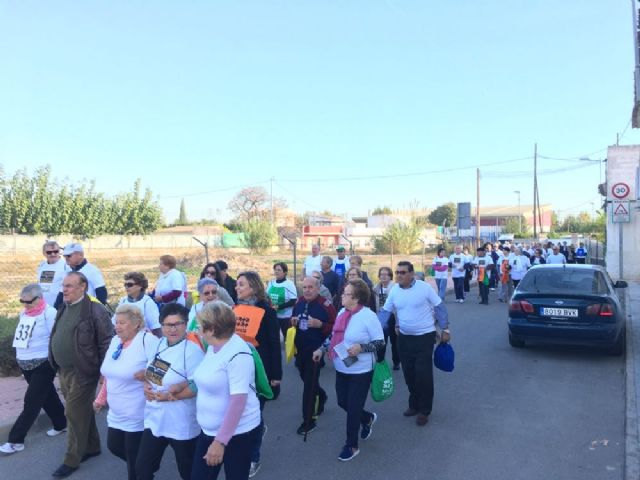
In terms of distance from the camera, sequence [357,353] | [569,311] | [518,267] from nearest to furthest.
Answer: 1. [357,353]
2. [569,311]
3. [518,267]

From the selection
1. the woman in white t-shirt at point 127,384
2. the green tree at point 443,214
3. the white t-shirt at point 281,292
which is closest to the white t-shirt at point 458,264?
the white t-shirt at point 281,292

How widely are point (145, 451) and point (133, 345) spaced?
2.30 feet

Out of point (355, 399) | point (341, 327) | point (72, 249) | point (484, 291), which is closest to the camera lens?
point (355, 399)

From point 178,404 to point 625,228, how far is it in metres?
23.4

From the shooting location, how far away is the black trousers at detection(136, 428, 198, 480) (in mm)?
3359

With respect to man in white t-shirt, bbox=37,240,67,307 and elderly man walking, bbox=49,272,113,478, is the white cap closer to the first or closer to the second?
man in white t-shirt, bbox=37,240,67,307

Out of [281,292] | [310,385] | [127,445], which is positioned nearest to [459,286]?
[281,292]

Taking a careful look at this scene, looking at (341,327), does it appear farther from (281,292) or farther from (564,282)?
(564,282)

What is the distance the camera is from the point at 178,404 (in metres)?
3.31

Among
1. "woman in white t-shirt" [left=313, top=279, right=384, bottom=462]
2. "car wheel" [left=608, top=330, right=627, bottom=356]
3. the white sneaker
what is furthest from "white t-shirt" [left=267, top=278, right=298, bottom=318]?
"car wheel" [left=608, top=330, right=627, bottom=356]

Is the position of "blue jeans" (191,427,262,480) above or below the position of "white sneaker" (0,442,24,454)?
above

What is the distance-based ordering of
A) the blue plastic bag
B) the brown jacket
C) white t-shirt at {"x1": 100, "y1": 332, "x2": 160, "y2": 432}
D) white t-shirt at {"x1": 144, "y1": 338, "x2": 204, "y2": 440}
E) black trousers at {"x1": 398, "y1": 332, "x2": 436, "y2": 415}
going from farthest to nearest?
the blue plastic bag, black trousers at {"x1": 398, "y1": 332, "x2": 436, "y2": 415}, the brown jacket, white t-shirt at {"x1": 100, "y1": 332, "x2": 160, "y2": 432}, white t-shirt at {"x1": 144, "y1": 338, "x2": 204, "y2": 440}

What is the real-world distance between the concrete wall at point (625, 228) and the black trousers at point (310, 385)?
1853cm

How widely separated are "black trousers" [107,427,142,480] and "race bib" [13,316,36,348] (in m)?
1.71
